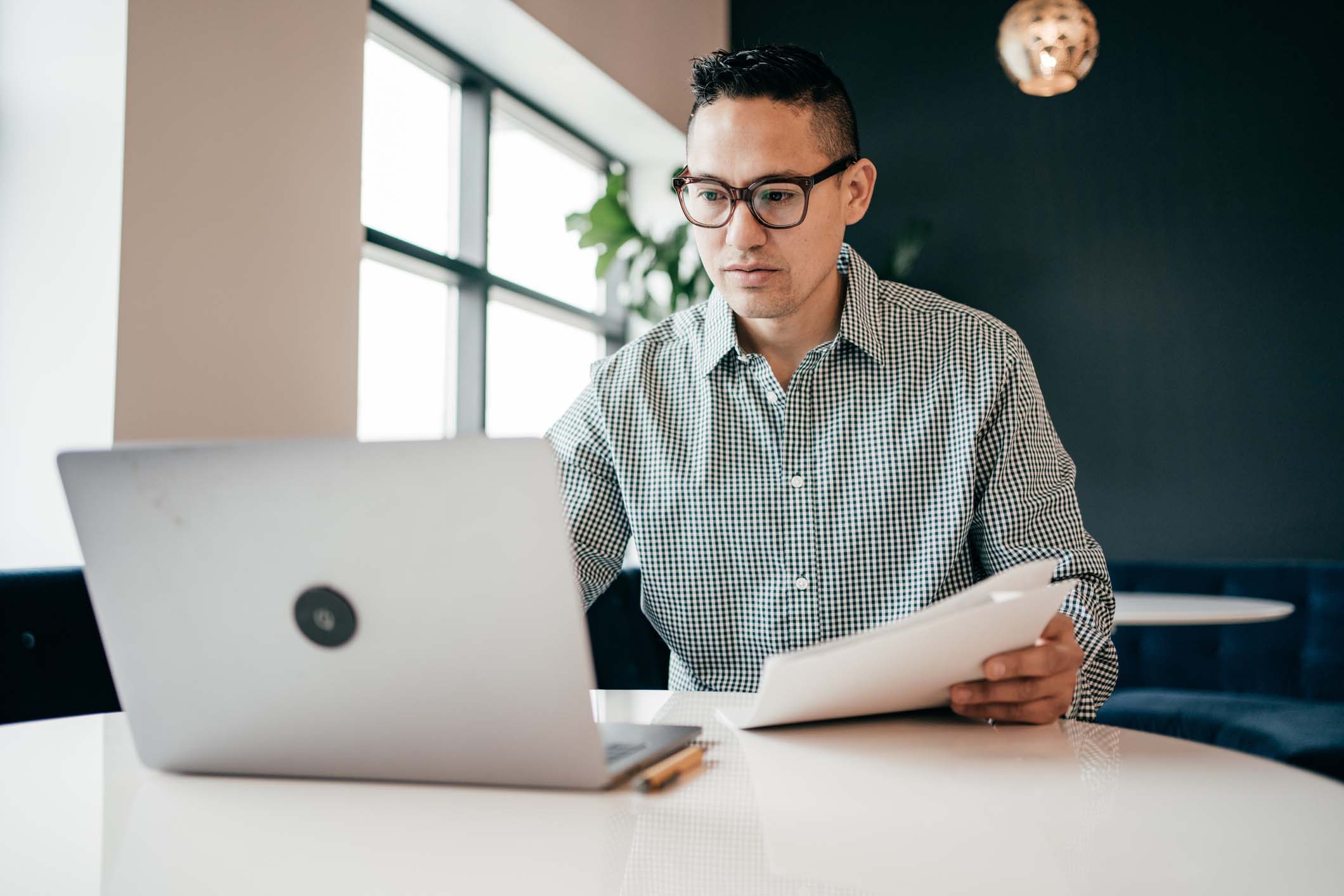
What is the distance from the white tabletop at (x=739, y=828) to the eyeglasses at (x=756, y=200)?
0.71 metres

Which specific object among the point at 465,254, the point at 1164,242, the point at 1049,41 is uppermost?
the point at 1049,41

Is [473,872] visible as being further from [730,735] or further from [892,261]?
[892,261]

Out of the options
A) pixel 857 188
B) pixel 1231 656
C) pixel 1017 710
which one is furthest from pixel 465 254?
pixel 1017 710

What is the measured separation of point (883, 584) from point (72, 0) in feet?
6.25

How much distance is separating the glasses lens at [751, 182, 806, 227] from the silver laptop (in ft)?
2.57

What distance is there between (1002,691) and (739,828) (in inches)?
13.9

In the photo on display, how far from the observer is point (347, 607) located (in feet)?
2.08

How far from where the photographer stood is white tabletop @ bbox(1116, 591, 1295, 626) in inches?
90.3

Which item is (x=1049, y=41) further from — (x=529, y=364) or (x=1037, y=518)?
(x=529, y=364)

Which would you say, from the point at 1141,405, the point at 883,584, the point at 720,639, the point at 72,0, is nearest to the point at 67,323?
the point at 72,0

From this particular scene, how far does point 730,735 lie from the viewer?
860 mm

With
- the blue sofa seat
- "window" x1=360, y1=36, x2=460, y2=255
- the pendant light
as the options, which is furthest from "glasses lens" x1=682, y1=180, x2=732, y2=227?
"window" x1=360, y1=36, x2=460, y2=255

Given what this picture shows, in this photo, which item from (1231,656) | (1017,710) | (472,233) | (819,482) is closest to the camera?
(1017,710)

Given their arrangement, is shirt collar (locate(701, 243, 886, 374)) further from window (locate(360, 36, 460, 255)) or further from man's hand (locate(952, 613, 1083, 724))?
window (locate(360, 36, 460, 255))
